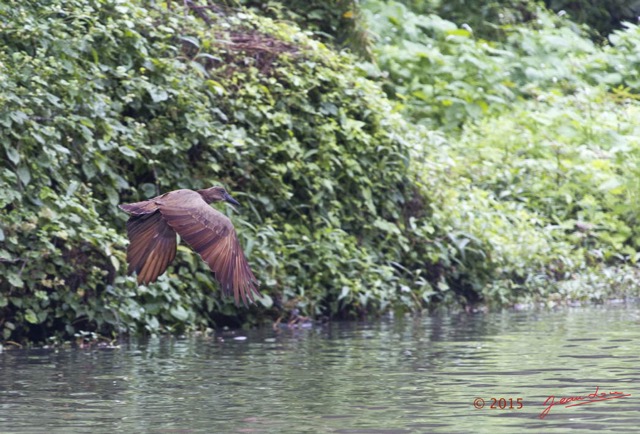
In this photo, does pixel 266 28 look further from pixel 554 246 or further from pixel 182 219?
pixel 182 219

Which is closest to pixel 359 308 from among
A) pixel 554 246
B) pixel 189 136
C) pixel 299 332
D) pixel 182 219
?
pixel 299 332

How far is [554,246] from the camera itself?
567 inches

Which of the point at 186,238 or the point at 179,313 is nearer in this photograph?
the point at 186,238

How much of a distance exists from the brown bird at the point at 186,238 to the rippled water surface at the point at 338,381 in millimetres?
600

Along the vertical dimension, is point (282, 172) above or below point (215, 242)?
above

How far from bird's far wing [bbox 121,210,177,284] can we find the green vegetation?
1.21 metres

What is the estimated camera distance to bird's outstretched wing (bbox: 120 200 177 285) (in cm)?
837

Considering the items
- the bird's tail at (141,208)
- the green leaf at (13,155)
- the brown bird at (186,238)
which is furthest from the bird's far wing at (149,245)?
the green leaf at (13,155)

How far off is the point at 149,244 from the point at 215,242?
816mm

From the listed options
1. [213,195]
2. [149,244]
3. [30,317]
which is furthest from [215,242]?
[30,317]

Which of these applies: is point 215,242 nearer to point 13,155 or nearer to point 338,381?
point 338,381

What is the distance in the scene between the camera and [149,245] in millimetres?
8453

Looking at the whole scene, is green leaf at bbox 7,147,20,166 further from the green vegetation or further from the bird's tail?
the bird's tail

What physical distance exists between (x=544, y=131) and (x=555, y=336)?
24.6 ft
